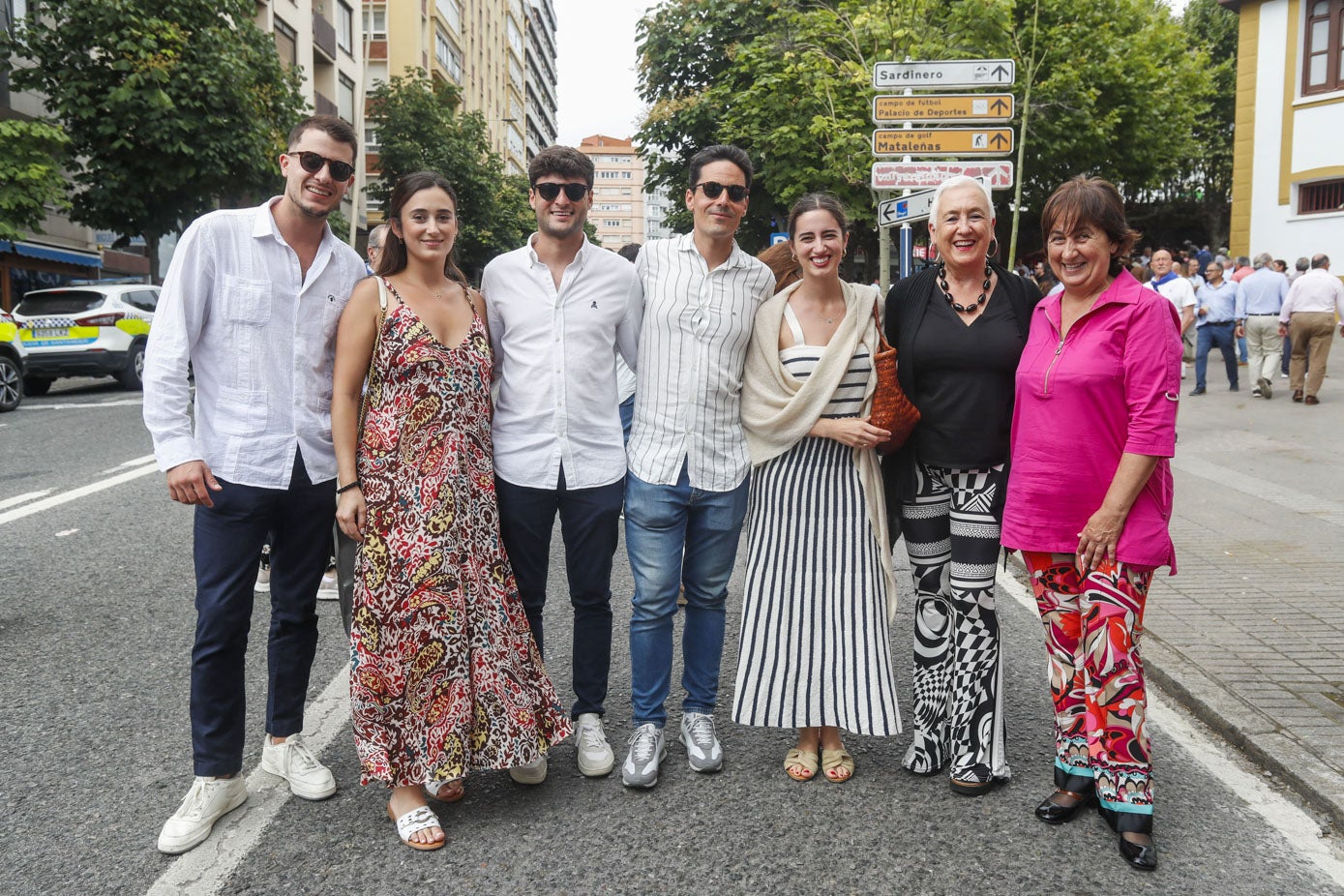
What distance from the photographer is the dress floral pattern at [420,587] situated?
336 cm

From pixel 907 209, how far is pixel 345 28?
120ft

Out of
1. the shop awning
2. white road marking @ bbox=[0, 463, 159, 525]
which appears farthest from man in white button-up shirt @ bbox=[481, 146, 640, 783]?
the shop awning

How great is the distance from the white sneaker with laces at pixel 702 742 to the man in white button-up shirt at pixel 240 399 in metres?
1.23

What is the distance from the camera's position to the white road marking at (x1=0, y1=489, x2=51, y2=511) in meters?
8.30

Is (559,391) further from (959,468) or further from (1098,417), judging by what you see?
(1098,417)

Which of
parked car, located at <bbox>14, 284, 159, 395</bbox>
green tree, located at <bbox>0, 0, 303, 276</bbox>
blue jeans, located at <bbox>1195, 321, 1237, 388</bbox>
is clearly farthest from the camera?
green tree, located at <bbox>0, 0, 303, 276</bbox>

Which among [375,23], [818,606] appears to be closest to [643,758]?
[818,606]

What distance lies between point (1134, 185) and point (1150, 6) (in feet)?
18.0

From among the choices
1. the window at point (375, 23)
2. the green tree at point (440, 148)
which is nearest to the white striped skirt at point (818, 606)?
the green tree at point (440, 148)

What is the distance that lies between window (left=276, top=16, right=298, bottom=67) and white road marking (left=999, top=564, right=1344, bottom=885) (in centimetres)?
3311

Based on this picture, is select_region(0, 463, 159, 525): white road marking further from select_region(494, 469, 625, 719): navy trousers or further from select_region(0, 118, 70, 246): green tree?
select_region(0, 118, 70, 246): green tree

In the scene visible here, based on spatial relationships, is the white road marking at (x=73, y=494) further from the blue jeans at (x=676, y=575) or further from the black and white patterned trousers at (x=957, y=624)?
the black and white patterned trousers at (x=957, y=624)

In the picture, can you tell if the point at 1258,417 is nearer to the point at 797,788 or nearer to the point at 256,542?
the point at 797,788

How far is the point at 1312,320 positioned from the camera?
14.1 meters
